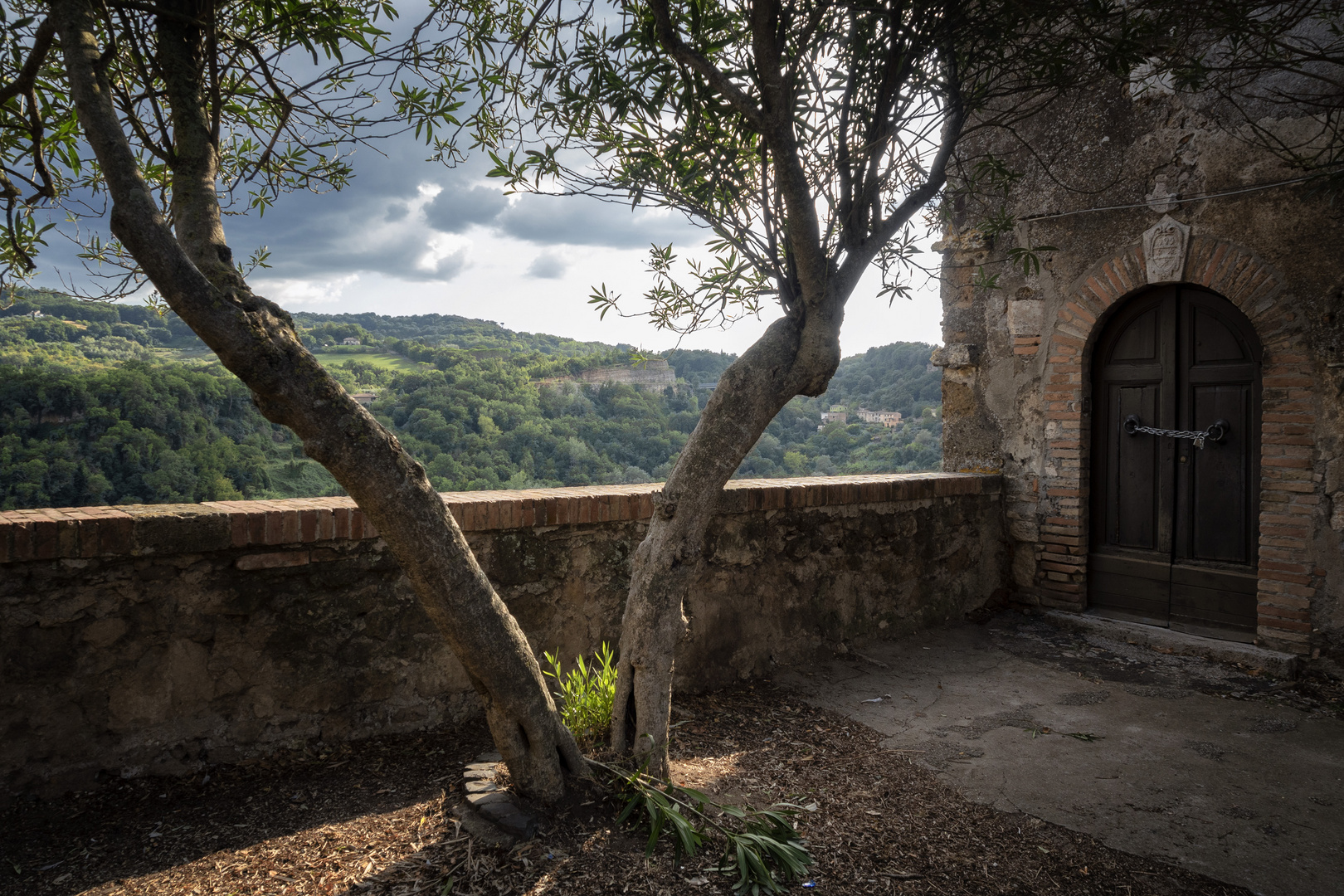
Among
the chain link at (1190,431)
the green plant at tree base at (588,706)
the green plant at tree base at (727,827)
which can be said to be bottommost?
the green plant at tree base at (727,827)

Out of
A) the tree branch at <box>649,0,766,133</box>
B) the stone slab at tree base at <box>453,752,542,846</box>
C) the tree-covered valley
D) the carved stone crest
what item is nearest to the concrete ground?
the stone slab at tree base at <box>453,752,542,846</box>

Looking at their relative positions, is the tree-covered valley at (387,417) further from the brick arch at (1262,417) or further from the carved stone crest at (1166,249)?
the carved stone crest at (1166,249)

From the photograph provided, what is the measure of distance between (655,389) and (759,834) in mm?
13883

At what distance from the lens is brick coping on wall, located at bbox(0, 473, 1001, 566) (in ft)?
7.70

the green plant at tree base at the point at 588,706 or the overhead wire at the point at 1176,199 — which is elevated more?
the overhead wire at the point at 1176,199

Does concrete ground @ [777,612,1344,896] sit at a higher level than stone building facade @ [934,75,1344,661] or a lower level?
lower

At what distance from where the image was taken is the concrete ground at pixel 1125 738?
98.1 inches

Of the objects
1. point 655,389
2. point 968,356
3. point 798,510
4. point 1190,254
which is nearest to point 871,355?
point 655,389

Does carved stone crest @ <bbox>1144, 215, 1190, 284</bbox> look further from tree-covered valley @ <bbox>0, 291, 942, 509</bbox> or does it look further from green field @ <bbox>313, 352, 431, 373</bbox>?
green field @ <bbox>313, 352, 431, 373</bbox>

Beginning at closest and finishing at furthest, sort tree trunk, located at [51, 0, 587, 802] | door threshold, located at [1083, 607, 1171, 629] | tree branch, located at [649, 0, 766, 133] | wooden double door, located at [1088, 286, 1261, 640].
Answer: tree trunk, located at [51, 0, 587, 802] → tree branch, located at [649, 0, 766, 133] → wooden double door, located at [1088, 286, 1261, 640] → door threshold, located at [1083, 607, 1171, 629]

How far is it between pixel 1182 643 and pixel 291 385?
5.26 m

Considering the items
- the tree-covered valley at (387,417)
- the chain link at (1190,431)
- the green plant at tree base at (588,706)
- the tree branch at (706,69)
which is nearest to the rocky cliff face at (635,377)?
the tree-covered valley at (387,417)

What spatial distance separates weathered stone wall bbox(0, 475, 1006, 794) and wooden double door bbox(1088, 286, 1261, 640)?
277cm

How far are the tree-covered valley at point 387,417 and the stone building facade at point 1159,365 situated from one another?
1.18 meters
